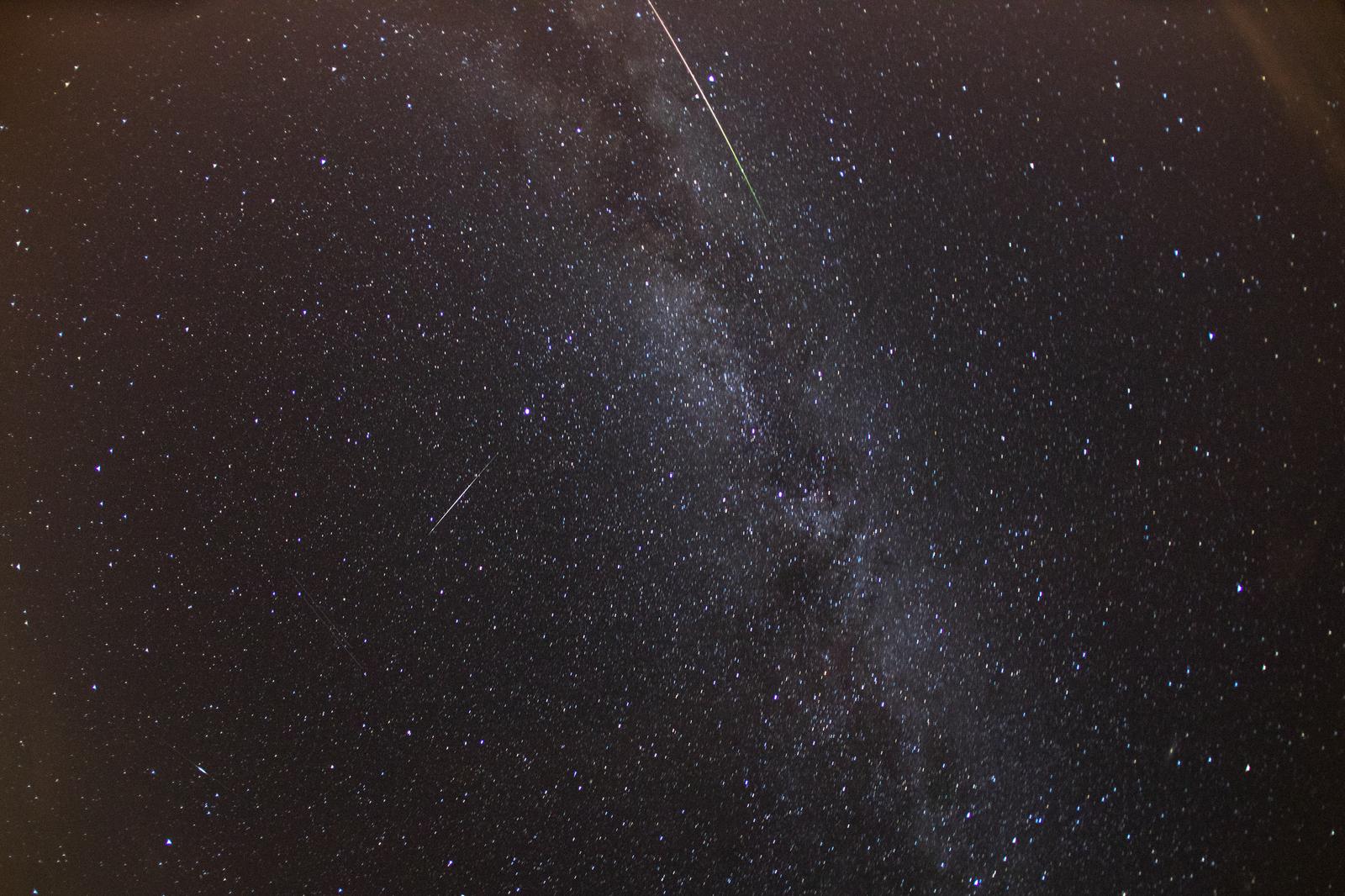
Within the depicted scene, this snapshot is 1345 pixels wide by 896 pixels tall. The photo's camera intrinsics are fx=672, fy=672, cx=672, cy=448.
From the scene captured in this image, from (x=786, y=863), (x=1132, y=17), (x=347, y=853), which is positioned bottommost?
(x=347, y=853)

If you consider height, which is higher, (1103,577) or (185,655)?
(1103,577)

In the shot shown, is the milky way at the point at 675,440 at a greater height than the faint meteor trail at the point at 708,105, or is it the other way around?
the faint meteor trail at the point at 708,105

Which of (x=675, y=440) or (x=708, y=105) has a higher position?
(x=708, y=105)

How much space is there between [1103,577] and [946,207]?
32 centimetres

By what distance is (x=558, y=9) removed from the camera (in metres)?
0.53

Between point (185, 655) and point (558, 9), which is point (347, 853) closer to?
point (185, 655)

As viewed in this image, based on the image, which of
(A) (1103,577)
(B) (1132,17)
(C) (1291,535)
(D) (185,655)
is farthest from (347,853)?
(B) (1132,17)

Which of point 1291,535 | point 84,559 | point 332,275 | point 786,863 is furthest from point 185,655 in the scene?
point 1291,535

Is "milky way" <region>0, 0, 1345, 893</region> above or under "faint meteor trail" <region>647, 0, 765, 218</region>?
under

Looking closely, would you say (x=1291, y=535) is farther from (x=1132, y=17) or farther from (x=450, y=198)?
(x=450, y=198)

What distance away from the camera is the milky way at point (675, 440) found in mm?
534

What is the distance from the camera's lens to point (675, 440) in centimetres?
54

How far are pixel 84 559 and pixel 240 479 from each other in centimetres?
15

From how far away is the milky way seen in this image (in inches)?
21.0
